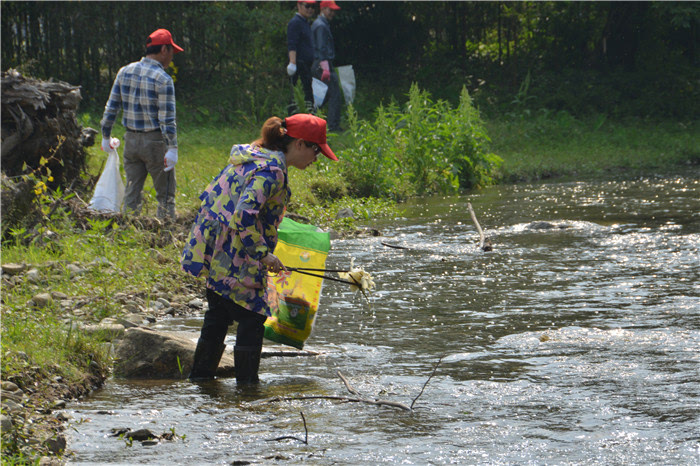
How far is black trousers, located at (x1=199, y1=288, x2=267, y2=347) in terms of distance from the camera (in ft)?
17.1

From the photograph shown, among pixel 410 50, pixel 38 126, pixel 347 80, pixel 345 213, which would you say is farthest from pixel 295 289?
pixel 410 50

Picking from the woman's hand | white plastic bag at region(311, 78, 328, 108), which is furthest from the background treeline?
the woman's hand

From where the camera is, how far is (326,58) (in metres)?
17.0

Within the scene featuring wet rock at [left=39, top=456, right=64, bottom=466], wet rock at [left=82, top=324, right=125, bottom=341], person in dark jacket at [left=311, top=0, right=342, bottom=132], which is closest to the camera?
wet rock at [left=39, top=456, right=64, bottom=466]

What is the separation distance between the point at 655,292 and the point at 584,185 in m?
7.51

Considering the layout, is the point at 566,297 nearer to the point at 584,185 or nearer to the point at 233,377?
the point at 233,377

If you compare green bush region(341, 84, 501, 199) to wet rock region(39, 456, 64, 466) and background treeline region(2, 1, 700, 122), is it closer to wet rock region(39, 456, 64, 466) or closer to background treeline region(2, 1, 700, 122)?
background treeline region(2, 1, 700, 122)

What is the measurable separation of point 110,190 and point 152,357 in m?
4.49

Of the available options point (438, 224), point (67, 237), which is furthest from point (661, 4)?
point (67, 237)

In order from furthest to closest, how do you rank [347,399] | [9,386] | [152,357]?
[152,357]
[347,399]
[9,386]

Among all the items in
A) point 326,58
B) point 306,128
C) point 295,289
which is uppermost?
point 326,58

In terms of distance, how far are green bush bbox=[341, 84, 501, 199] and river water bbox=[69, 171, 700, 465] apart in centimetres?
370

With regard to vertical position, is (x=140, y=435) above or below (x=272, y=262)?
below

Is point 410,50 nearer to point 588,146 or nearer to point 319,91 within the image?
point 588,146
